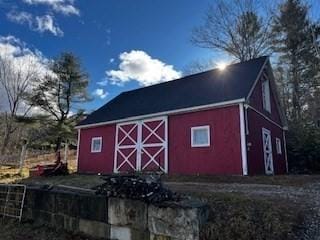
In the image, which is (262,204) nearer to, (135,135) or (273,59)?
(135,135)

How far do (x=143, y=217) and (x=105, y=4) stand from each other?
32.9 ft

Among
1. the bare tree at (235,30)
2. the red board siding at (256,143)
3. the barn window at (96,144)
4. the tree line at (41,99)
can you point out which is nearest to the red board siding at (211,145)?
the red board siding at (256,143)

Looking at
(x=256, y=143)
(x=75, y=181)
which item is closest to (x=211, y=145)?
(x=256, y=143)

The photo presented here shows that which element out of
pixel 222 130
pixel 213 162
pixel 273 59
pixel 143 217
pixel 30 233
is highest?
pixel 273 59

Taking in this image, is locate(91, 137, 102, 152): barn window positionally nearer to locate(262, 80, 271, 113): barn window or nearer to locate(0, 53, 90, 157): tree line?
locate(262, 80, 271, 113): barn window

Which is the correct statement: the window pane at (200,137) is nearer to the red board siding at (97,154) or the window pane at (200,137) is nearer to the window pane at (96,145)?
the red board siding at (97,154)

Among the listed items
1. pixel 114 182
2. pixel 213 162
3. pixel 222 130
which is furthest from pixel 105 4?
pixel 114 182

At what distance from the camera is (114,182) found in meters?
4.47

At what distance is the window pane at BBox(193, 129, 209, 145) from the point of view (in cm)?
1004

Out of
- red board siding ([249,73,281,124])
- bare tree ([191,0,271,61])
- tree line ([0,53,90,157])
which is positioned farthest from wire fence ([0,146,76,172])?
red board siding ([249,73,281,124])

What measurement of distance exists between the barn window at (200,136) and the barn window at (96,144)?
5372 mm

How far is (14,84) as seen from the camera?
75.5ft

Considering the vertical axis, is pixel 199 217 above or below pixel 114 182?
below

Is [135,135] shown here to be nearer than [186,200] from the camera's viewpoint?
No
